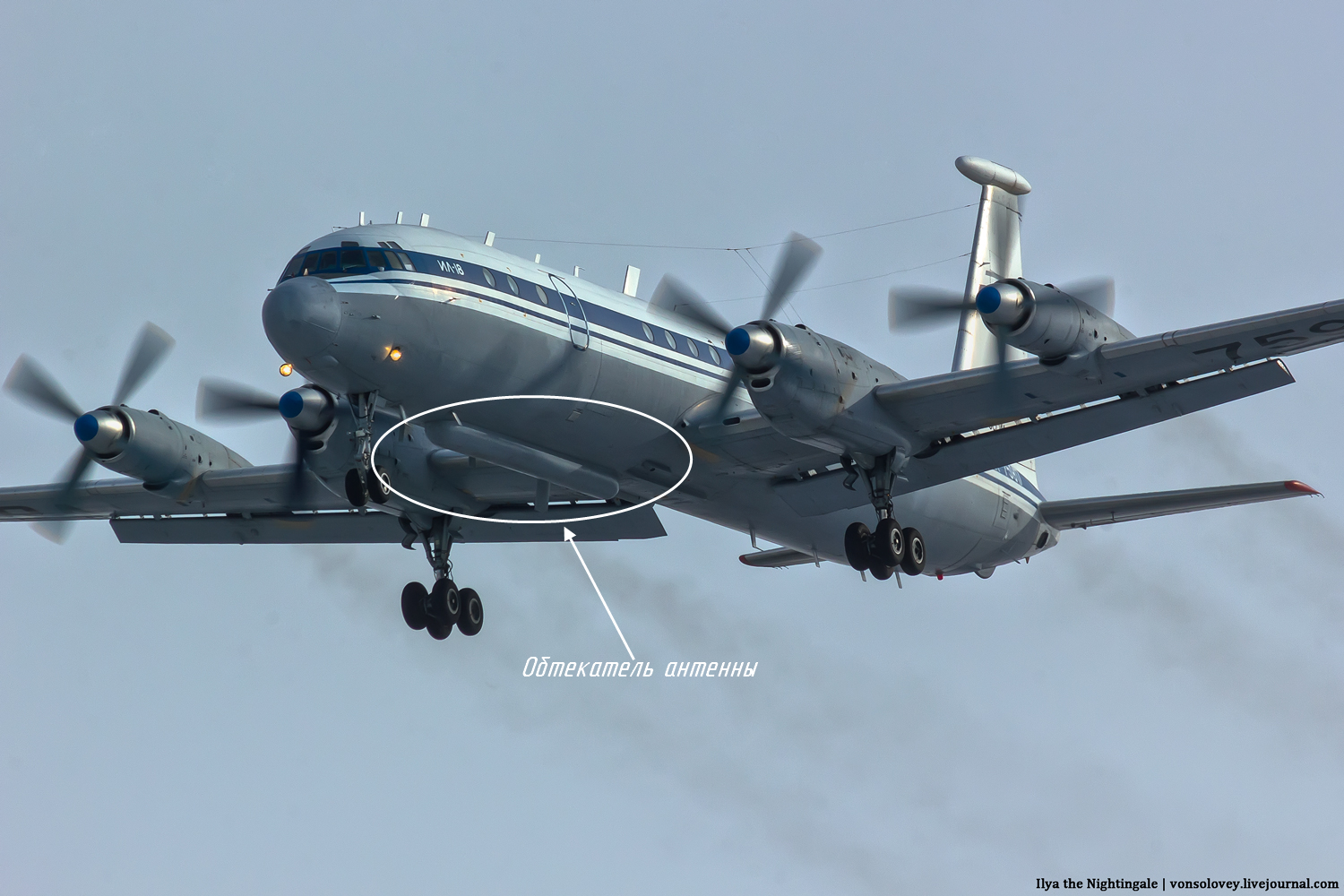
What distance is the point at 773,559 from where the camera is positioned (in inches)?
1272

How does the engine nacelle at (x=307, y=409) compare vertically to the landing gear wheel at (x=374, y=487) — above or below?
above

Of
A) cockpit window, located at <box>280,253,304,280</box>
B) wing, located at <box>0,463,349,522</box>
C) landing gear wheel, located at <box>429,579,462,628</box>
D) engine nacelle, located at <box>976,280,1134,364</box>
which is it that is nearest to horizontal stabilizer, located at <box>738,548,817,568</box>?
landing gear wheel, located at <box>429,579,462,628</box>

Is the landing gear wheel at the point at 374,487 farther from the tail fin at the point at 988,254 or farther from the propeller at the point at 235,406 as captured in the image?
the tail fin at the point at 988,254

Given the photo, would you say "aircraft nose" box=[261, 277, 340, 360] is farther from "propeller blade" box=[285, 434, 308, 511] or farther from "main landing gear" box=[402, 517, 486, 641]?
"main landing gear" box=[402, 517, 486, 641]

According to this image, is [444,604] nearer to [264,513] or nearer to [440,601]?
[440,601]

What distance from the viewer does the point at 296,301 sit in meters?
22.3

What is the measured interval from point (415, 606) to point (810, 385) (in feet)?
29.4

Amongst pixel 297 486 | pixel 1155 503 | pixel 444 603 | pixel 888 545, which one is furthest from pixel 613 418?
pixel 1155 503

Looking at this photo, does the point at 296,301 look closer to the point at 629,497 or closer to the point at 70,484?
the point at 629,497

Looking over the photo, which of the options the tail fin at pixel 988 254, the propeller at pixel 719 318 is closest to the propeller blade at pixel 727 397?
the propeller at pixel 719 318

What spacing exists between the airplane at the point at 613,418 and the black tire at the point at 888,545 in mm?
42

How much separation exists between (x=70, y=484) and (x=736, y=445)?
12924 millimetres

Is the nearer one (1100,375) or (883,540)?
(1100,375)

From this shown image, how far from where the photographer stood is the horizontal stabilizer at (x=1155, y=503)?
26.1m
